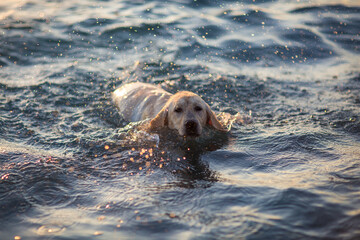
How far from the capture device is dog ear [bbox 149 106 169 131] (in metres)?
5.75

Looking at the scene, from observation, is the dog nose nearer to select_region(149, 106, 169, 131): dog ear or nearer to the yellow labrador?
the yellow labrador

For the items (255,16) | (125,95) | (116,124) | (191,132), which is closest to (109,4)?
(255,16)

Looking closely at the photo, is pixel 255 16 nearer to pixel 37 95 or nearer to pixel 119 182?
pixel 37 95

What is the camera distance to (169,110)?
568cm

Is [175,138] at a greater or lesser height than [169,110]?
lesser

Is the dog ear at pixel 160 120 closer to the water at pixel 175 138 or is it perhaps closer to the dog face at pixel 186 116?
the dog face at pixel 186 116

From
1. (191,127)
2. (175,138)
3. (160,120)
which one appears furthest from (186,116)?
(160,120)

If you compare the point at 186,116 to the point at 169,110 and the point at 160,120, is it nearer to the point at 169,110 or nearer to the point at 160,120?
the point at 169,110

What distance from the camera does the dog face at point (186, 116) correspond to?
205 inches

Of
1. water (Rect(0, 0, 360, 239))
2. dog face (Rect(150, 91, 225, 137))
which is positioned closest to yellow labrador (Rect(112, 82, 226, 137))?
dog face (Rect(150, 91, 225, 137))

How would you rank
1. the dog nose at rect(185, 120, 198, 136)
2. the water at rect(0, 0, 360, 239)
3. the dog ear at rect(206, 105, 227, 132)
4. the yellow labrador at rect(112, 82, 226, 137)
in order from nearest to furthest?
1. the water at rect(0, 0, 360, 239)
2. the dog nose at rect(185, 120, 198, 136)
3. the yellow labrador at rect(112, 82, 226, 137)
4. the dog ear at rect(206, 105, 227, 132)

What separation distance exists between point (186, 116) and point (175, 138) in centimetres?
46

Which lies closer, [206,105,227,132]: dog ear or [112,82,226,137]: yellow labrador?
[112,82,226,137]: yellow labrador

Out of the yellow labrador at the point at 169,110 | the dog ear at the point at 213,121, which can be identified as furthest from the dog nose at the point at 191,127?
the dog ear at the point at 213,121
